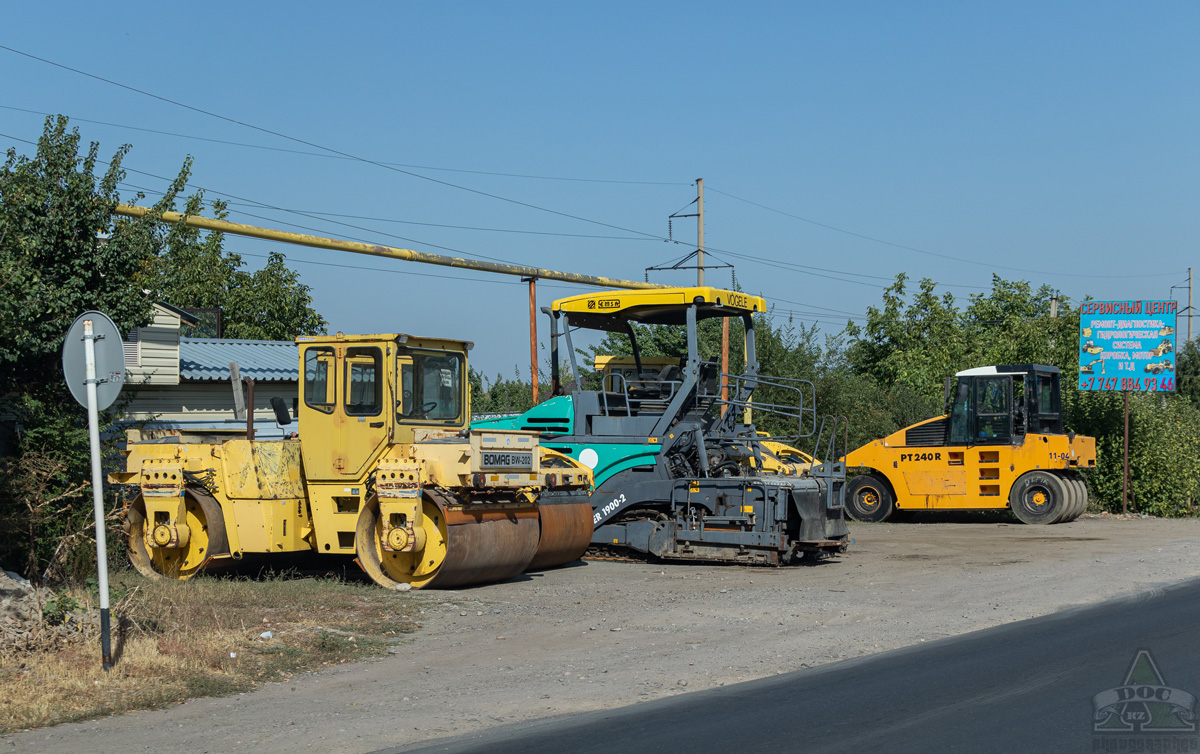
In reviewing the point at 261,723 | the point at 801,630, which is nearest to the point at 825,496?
the point at 801,630

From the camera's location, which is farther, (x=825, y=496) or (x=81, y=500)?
(x=825, y=496)

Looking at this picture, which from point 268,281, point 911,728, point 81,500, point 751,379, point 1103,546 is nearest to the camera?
point 911,728

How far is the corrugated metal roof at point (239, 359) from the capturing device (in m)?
30.1

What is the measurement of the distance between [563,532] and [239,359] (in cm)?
2064

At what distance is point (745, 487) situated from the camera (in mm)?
15305

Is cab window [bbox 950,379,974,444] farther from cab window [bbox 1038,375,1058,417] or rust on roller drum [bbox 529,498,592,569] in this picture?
rust on roller drum [bbox 529,498,592,569]

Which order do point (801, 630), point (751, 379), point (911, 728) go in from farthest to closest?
1. point (751, 379)
2. point (801, 630)
3. point (911, 728)

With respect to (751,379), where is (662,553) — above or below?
below

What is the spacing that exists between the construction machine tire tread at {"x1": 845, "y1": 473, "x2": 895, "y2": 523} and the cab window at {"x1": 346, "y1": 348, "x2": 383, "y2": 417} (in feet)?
47.8

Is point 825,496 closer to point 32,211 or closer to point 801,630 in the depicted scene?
point 801,630

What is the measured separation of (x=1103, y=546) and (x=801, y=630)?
33.0 ft

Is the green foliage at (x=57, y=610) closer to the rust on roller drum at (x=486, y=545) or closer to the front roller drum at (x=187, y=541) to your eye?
the rust on roller drum at (x=486, y=545)

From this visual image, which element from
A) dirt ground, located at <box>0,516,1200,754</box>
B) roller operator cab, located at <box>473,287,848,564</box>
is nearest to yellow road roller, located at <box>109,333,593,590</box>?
dirt ground, located at <box>0,516,1200,754</box>

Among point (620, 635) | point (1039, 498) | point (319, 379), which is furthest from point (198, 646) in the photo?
point (1039, 498)
